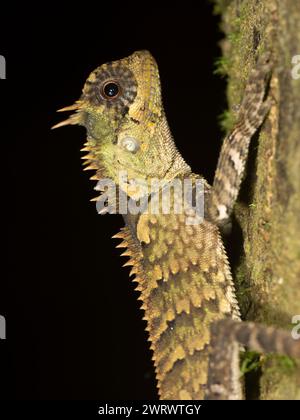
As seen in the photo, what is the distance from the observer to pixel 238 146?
379cm

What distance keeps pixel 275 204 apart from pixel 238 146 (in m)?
0.67

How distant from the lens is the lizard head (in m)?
4.30

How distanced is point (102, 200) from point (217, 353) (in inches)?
62.7

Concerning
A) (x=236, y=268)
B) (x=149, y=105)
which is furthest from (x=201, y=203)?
(x=149, y=105)

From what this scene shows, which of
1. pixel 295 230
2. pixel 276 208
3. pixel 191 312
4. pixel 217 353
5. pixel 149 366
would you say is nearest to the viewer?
pixel 295 230

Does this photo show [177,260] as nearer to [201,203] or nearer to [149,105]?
[201,203]

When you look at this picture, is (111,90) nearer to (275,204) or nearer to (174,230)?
(174,230)

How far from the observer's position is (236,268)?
4.27 metres

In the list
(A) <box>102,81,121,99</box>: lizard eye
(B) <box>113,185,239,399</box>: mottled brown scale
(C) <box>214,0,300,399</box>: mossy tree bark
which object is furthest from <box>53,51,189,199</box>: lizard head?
(C) <box>214,0,300,399</box>: mossy tree bark

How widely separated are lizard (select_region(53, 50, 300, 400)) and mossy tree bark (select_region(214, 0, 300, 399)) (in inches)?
6.1

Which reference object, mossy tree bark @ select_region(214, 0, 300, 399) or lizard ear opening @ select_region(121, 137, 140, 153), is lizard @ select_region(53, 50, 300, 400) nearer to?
lizard ear opening @ select_region(121, 137, 140, 153)

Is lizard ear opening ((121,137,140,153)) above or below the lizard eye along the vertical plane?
below

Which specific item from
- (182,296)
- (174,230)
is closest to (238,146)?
(174,230)

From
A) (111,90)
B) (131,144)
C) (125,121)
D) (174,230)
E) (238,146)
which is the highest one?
(111,90)
